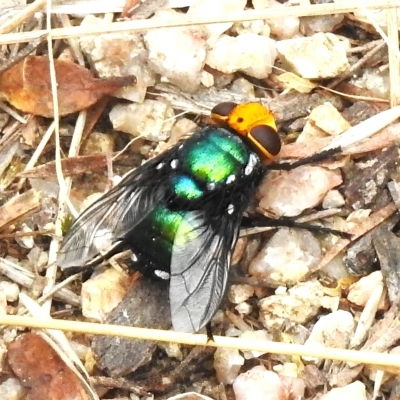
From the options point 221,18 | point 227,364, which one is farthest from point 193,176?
point 227,364

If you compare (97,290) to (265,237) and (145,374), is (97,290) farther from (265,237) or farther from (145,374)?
(265,237)

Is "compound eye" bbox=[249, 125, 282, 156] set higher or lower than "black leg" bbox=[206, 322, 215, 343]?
higher

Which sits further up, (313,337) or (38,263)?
(38,263)

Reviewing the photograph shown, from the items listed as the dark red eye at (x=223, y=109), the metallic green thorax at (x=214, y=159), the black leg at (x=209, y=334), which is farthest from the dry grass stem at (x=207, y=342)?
the dark red eye at (x=223, y=109)

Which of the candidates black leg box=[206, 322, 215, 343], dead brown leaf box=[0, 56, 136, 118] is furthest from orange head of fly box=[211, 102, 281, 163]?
black leg box=[206, 322, 215, 343]

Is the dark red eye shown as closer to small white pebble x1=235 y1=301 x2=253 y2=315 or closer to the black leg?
small white pebble x1=235 y1=301 x2=253 y2=315

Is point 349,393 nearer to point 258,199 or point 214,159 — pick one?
point 258,199

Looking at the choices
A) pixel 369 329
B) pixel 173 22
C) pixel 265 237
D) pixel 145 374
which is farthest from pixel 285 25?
pixel 145 374
